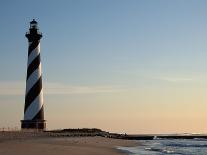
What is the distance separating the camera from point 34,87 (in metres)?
58.3

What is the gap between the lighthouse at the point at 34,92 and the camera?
189 feet

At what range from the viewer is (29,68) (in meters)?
58.8

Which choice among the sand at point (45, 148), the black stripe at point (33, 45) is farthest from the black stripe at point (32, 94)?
the sand at point (45, 148)

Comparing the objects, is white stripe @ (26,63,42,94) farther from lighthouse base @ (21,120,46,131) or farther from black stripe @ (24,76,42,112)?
lighthouse base @ (21,120,46,131)

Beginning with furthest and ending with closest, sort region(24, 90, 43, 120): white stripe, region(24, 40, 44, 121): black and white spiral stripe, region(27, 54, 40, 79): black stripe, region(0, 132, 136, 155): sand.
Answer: region(27, 54, 40, 79): black stripe → region(24, 40, 44, 121): black and white spiral stripe → region(24, 90, 43, 120): white stripe → region(0, 132, 136, 155): sand

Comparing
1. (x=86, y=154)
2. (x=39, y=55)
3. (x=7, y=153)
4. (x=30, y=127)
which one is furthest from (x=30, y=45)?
(x=7, y=153)

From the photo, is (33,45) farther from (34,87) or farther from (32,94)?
(32,94)

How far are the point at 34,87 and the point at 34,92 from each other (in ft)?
2.07

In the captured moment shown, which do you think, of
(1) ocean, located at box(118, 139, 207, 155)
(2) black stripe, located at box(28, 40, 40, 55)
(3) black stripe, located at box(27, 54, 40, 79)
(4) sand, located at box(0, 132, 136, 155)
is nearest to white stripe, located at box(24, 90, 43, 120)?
(3) black stripe, located at box(27, 54, 40, 79)

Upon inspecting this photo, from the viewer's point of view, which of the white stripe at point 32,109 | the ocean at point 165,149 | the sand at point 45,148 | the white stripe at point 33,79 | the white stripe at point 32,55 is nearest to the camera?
the sand at point 45,148

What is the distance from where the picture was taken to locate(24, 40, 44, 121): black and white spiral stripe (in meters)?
57.7

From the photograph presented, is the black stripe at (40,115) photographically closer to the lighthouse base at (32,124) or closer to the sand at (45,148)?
the lighthouse base at (32,124)

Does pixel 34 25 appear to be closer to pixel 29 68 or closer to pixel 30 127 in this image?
pixel 29 68

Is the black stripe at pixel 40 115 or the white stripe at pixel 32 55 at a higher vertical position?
the white stripe at pixel 32 55
